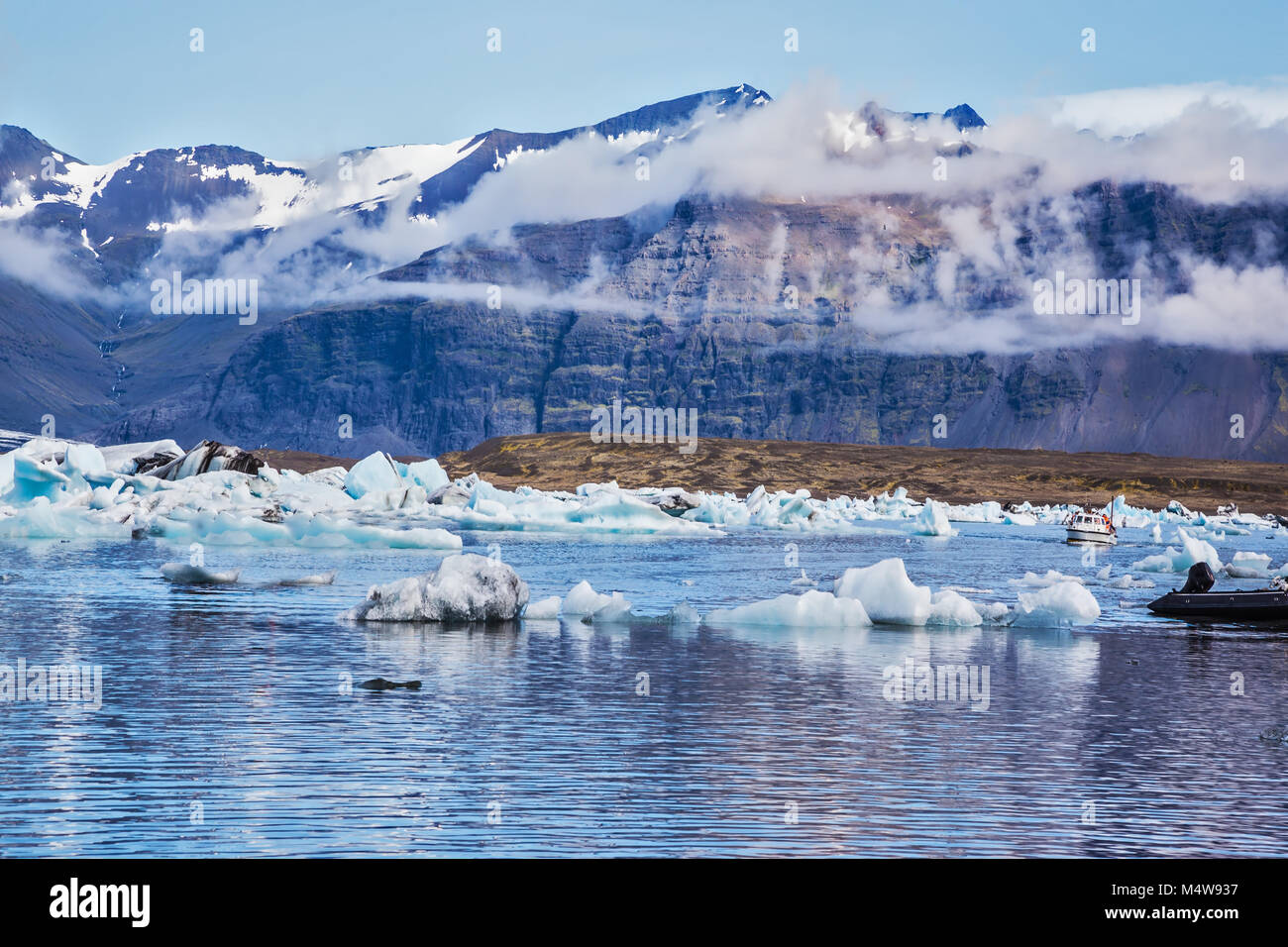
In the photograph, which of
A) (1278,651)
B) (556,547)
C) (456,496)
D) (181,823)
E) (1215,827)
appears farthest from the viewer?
(456,496)

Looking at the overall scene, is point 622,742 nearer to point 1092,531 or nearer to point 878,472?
point 1092,531

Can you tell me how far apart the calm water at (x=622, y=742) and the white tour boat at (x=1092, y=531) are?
153 ft

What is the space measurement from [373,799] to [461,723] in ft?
13.7

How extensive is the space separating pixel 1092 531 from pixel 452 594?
57.6 m

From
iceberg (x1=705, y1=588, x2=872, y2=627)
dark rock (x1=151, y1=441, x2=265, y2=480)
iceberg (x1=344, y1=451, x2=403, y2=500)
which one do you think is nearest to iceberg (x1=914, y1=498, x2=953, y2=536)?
iceberg (x1=344, y1=451, x2=403, y2=500)

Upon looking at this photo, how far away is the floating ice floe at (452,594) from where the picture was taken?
26438 mm

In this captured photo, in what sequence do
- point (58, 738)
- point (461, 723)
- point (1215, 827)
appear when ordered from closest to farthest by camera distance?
point (1215, 827) < point (58, 738) < point (461, 723)

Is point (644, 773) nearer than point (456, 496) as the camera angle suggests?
Yes

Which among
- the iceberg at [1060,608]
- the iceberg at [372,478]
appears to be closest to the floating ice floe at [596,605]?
the iceberg at [1060,608]

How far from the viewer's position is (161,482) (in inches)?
2484

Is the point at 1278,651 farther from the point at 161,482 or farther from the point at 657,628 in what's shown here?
the point at 161,482

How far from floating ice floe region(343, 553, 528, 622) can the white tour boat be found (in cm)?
5604
